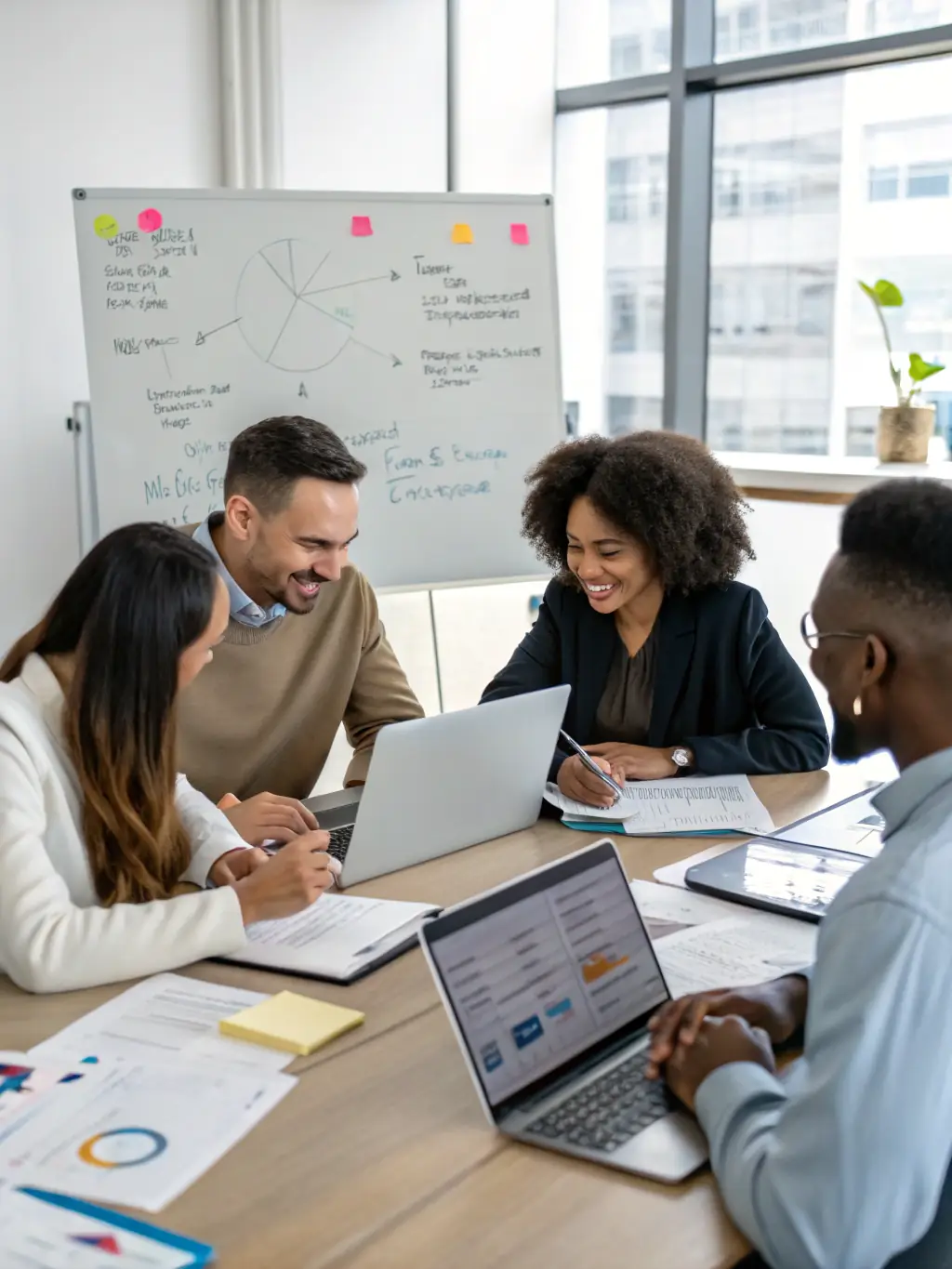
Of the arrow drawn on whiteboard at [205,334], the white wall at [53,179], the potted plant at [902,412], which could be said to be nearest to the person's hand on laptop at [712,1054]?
the arrow drawn on whiteboard at [205,334]

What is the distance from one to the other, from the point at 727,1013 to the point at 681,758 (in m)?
0.93

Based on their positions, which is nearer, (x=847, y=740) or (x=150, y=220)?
(x=847, y=740)

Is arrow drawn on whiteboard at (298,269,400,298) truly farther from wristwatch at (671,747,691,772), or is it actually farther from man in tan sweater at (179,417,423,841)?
wristwatch at (671,747,691,772)

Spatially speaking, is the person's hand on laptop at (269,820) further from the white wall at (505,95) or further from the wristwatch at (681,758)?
the white wall at (505,95)

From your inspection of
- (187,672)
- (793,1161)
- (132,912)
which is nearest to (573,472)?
(187,672)

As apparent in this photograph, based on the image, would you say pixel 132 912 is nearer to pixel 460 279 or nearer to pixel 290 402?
pixel 290 402

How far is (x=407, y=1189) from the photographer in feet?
3.39

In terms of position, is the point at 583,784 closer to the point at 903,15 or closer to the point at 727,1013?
the point at 727,1013

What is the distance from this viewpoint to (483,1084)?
111cm

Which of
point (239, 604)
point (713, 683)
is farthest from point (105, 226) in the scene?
point (713, 683)

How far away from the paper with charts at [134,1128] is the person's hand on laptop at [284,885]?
29 cm

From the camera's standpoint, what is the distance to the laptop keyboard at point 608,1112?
1098mm

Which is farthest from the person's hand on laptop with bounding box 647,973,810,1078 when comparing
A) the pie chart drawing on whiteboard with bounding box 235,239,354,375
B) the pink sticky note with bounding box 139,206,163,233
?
the pink sticky note with bounding box 139,206,163,233

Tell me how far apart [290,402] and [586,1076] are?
7.11 ft
